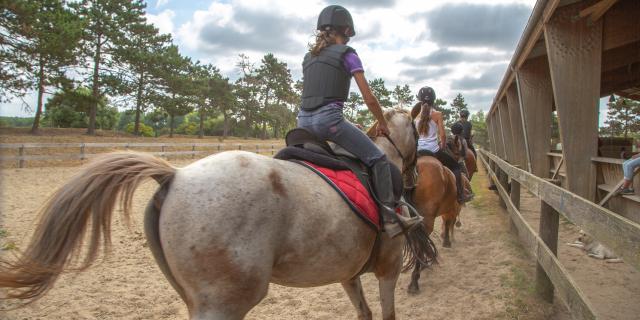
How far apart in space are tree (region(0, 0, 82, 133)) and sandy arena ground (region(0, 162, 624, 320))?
14320 mm

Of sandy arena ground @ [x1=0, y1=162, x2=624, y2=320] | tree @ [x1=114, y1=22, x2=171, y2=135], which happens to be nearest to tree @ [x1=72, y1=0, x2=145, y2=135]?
tree @ [x1=114, y1=22, x2=171, y2=135]

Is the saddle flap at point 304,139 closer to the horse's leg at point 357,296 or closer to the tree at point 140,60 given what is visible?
the horse's leg at point 357,296

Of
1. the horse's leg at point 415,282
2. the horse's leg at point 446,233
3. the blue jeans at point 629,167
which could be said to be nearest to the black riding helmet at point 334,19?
the horse's leg at point 415,282

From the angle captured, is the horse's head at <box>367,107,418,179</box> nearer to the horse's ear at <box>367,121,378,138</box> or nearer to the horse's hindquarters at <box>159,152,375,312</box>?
the horse's ear at <box>367,121,378,138</box>

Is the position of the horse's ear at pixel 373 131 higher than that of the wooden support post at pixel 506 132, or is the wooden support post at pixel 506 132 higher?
the wooden support post at pixel 506 132

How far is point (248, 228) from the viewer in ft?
6.92

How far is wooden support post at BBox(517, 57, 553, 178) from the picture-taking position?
26.2 ft

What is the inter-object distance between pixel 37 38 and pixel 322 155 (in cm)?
2063

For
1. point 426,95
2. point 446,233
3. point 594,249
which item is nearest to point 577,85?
point 426,95

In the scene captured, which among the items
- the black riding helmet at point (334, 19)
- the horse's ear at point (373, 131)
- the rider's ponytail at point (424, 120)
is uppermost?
the black riding helmet at point (334, 19)

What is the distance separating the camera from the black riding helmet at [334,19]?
302 cm

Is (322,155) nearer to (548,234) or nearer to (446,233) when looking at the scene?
(548,234)

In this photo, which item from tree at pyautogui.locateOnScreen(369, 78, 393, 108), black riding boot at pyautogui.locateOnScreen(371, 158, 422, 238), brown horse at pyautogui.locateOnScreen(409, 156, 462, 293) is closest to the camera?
black riding boot at pyautogui.locateOnScreen(371, 158, 422, 238)

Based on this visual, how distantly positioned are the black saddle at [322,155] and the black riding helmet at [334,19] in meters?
0.84
